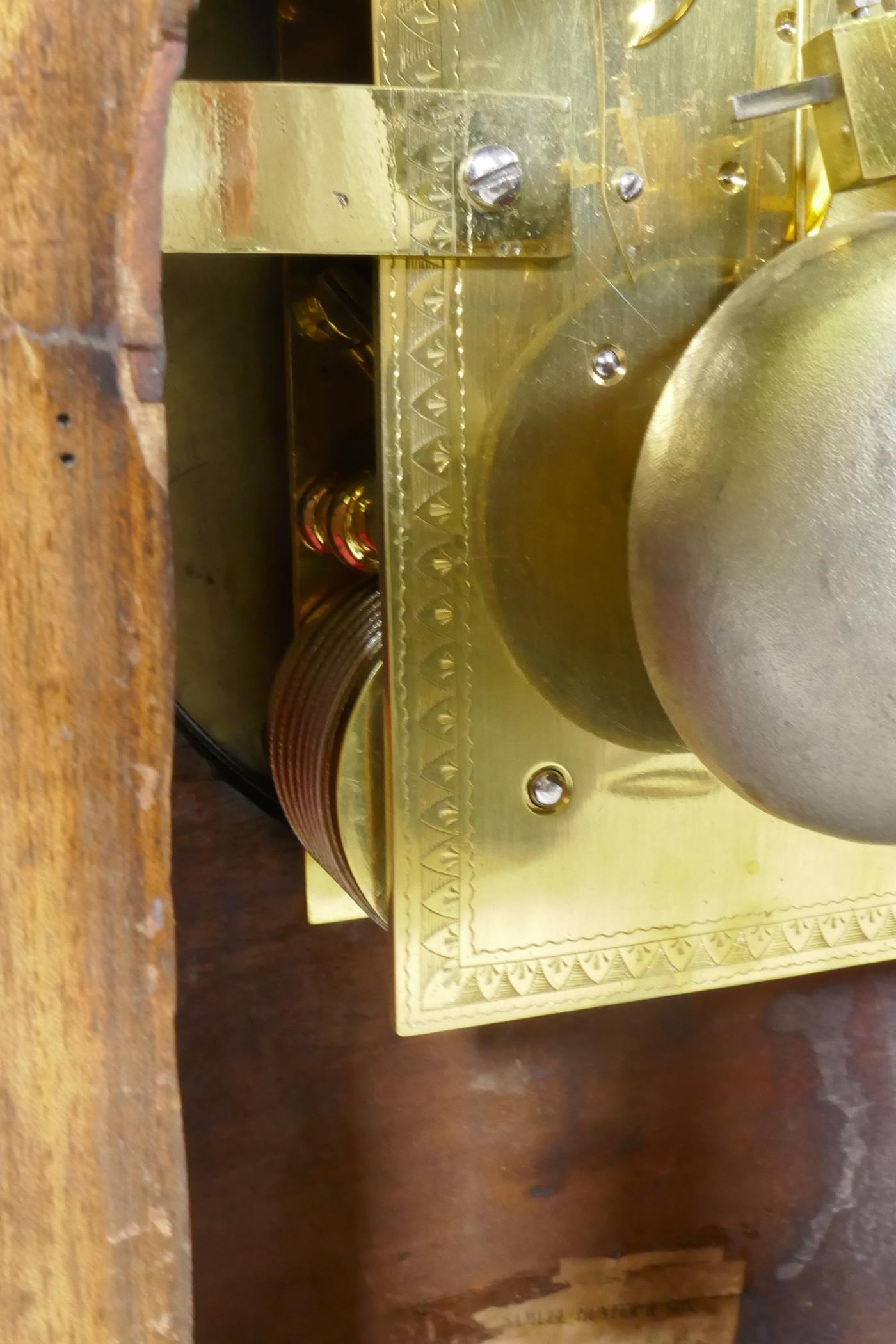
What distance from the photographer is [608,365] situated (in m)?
0.66

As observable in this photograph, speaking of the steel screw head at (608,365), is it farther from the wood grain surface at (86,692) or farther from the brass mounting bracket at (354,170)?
the wood grain surface at (86,692)

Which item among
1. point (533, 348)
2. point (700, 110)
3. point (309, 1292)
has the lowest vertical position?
point (309, 1292)

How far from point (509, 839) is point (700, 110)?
0.43 meters

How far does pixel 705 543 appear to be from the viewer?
50cm

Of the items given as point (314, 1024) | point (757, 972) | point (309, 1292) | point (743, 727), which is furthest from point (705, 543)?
point (309, 1292)

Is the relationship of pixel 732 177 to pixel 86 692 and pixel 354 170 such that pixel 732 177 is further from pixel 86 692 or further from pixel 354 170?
pixel 86 692

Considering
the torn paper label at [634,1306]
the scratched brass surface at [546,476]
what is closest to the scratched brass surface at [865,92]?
the scratched brass surface at [546,476]

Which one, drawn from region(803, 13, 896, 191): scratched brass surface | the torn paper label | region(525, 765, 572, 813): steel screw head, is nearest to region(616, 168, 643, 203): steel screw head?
region(803, 13, 896, 191): scratched brass surface

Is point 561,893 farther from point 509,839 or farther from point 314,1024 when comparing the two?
point 314,1024

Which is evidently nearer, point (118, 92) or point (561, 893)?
point (118, 92)

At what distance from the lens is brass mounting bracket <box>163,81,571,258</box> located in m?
0.56

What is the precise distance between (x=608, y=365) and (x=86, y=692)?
1.28ft

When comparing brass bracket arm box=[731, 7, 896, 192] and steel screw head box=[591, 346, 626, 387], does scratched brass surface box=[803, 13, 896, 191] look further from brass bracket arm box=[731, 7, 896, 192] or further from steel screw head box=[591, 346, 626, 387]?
steel screw head box=[591, 346, 626, 387]

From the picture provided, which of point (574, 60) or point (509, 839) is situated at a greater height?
point (574, 60)
